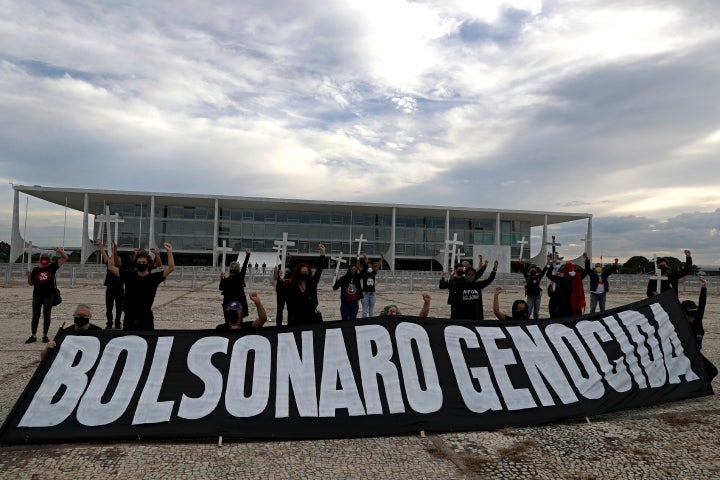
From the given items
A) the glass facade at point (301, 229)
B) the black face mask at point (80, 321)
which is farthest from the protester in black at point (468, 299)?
the glass facade at point (301, 229)

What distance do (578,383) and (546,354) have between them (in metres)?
0.42

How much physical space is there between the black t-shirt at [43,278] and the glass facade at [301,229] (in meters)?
52.9

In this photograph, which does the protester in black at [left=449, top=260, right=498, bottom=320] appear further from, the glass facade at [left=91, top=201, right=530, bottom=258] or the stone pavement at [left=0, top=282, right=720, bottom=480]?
the glass facade at [left=91, top=201, right=530, bottom=258]

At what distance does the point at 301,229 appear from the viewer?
65.3 m

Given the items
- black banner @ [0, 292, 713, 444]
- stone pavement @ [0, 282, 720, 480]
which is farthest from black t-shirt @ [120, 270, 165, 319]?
stone pavement @ [0, 282, 720, 480]

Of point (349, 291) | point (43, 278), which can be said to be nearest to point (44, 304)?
point (43, 278)

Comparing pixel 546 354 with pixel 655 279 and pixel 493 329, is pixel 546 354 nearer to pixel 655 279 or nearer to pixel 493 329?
pixel 493 329

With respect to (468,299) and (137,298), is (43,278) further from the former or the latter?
(468,299)

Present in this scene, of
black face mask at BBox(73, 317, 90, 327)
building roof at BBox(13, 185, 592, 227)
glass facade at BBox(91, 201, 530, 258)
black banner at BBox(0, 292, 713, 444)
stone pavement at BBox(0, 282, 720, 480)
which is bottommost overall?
stone pavement at BBox(0, 282, 720, 480)

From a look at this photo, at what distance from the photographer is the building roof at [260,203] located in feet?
190

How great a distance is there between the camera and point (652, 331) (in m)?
5.97

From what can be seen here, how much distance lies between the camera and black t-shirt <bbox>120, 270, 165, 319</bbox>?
582cm

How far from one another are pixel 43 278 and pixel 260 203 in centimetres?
5474

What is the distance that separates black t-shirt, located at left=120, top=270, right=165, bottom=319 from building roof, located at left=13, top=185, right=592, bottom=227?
55.1m
